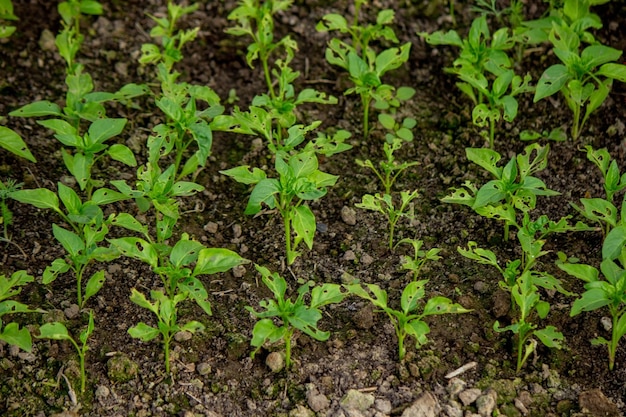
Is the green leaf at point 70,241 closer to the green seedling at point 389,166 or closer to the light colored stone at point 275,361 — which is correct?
the light colored stone at point 275,361

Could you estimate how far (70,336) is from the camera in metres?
3.43

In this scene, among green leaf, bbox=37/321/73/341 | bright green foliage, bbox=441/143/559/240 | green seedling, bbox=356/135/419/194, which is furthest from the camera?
green seedling, bbox=356/135/419/194

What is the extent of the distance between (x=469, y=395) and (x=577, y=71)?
1763mm

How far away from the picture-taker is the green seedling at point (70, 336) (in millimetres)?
3189

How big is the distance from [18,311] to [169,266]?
2.03ft

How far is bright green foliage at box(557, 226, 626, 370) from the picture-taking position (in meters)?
3.26

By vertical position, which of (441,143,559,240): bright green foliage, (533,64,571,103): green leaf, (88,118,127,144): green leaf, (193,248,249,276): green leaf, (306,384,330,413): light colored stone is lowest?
(306,384,330,413): light colored stone

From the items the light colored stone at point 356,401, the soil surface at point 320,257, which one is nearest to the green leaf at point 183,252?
the soil surface at point 320,257

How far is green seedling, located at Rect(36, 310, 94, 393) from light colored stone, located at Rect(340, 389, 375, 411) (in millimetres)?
1044

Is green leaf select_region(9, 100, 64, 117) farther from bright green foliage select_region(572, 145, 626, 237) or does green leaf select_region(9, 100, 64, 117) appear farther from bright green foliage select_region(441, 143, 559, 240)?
bright green foliage select_region(572, 145, 626, 237)

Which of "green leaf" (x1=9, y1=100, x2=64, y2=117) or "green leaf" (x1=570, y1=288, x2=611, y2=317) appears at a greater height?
"green leaf" (x1=9, y1=100, x2=64, y2=117)

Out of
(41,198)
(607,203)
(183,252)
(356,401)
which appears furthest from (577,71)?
(41,198)

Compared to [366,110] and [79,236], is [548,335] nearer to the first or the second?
[366,110]

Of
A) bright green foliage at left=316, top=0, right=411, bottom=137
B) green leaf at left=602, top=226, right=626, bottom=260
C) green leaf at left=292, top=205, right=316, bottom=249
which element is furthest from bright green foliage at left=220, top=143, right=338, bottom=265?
green leaf at left=602, top=226, right=626, bottom=260
